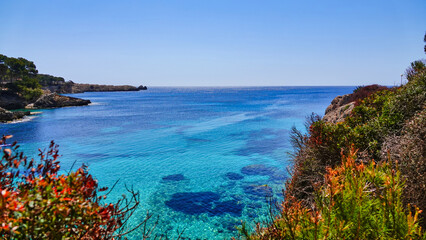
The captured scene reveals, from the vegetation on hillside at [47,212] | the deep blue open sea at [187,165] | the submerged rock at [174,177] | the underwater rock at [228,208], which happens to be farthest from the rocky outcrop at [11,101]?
the vegetation on hillside at [47,212]

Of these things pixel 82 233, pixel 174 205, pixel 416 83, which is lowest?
pixel 174 205

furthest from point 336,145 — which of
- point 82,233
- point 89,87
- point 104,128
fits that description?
point 89,87

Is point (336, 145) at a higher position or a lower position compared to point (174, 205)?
higher

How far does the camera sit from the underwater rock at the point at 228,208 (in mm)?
12562

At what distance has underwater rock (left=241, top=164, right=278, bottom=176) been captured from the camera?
1821 centimetres

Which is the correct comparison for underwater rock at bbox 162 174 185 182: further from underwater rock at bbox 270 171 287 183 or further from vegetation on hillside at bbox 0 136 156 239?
vegetation on hillside at bbox 0 136 156 239

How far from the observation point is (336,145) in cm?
1019

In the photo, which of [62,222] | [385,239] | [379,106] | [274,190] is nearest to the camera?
[62,222]

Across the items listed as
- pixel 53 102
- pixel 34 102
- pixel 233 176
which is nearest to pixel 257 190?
pixel 233 176

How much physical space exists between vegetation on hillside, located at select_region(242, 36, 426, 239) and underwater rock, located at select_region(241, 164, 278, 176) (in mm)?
7416

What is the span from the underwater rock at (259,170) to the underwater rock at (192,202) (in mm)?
4668

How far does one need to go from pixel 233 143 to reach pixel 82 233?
2540cm

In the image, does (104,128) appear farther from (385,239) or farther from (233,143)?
(385,239)

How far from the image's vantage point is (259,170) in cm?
1888
